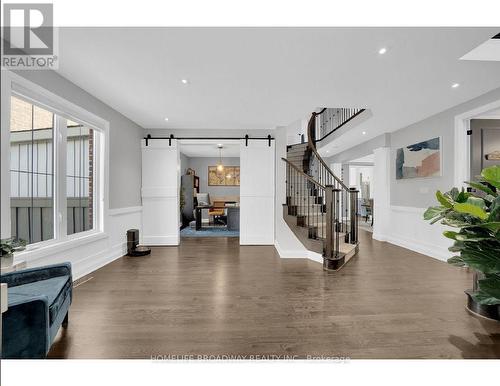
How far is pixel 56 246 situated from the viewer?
10.1ft

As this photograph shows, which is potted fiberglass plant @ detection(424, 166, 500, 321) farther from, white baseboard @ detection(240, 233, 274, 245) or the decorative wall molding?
the decorative wall molding

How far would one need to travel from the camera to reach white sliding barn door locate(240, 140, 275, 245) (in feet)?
17.5

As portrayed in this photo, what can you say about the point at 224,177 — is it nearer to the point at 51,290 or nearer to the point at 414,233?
the point at 414,233

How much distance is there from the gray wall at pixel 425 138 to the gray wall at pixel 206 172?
5.70 m

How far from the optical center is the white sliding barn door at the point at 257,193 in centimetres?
533

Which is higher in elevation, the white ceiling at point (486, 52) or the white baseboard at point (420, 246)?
the white ceiling at point (486, 52)

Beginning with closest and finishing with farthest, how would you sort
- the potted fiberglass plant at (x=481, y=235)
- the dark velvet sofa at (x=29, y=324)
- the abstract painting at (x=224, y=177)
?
the dark velvet sofa at (x=29, y=324) → the potted fiberglass plant at (x=481, y=235) → the abstract painting at (x=224, y=177)

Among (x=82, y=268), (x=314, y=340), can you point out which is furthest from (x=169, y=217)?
(x=314, y=340)

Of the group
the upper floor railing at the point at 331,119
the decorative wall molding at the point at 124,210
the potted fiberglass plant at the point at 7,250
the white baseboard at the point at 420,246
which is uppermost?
the upper floor railing at the point at 331,119

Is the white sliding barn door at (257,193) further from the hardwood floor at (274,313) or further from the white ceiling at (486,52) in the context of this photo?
the white ceiling at (486,52)

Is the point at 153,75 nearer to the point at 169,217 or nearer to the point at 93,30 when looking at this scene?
the point at 93,30

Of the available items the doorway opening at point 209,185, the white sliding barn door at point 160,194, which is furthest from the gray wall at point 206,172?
the white sliding barn door at point 160,194

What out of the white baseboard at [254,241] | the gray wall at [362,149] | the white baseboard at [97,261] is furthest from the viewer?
the gray wall at [362,149]

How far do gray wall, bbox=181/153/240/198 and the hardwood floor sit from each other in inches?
242
